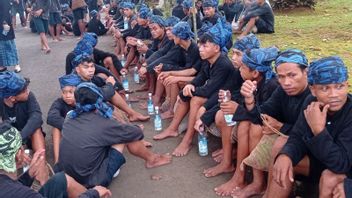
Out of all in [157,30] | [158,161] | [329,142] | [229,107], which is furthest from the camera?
[157,30]

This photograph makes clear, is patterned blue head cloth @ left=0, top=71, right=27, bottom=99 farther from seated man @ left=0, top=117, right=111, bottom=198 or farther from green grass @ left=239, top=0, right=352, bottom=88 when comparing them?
green grass @ left=239, top=0, right=352, bottom=88

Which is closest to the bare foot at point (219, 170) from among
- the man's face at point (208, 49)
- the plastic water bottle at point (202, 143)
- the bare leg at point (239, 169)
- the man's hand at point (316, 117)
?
the bare leg at point (239, 169)

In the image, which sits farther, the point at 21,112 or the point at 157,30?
the point at 157,30

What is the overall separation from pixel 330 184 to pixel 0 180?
2.33m

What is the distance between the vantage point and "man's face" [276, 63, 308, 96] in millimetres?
3557

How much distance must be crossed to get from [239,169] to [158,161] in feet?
3.74

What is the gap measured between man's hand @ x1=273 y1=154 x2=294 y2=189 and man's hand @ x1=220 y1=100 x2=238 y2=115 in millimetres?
1071

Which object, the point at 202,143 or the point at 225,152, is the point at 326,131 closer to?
the point at 225,152

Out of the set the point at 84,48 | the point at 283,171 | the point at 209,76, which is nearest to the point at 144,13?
the point at 84,48

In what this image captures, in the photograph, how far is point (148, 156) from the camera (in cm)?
486

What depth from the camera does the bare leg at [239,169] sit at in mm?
4152

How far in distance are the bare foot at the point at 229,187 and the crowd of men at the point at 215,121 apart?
1cm

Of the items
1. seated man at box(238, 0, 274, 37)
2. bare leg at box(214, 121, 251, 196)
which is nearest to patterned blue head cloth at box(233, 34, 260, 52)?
bare leg at box(214, 121, 251, 196)

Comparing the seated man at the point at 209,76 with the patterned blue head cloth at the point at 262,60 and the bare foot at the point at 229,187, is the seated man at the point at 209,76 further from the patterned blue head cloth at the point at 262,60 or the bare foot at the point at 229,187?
the bare foot at the point at 229,187
